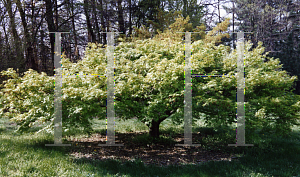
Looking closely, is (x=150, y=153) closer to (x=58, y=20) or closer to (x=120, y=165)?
(x=120, y=165)

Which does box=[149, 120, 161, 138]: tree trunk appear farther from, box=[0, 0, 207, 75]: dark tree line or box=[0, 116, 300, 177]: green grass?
box=[0, 0, 207, 75]: dark tree line

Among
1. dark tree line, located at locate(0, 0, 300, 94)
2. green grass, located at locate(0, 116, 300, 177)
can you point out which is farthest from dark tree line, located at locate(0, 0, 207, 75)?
green grass, located at locate(0, 116, 300, 177)

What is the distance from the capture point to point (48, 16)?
10039 mm

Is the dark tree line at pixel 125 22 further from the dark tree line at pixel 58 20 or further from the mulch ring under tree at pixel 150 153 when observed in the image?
the mulch ring under tree at pixel 150 153

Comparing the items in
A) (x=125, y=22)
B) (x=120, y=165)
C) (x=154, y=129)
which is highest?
(x=125, y=22)

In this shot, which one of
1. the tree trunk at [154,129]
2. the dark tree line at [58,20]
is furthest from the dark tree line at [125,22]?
the tree trunk at [154,129]

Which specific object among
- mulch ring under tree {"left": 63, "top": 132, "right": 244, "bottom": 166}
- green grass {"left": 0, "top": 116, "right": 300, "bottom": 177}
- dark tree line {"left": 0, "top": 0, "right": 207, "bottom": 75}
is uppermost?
dark tree line {"left": 0, "top": 0, "right": 207, "bottom": 75}

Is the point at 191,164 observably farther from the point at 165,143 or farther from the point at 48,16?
the point at 48,16

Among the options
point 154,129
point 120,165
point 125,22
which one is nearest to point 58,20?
point 125,22

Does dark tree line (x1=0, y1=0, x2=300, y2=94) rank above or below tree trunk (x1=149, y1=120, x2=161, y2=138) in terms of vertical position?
above

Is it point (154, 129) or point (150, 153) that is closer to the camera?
point (150, 153)

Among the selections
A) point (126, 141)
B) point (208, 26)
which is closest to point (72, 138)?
point (126, 141)

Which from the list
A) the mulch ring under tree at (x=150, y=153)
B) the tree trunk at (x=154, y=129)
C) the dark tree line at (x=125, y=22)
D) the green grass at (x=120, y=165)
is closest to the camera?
the green grass at (x=120, y=165)

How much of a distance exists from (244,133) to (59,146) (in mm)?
4789
